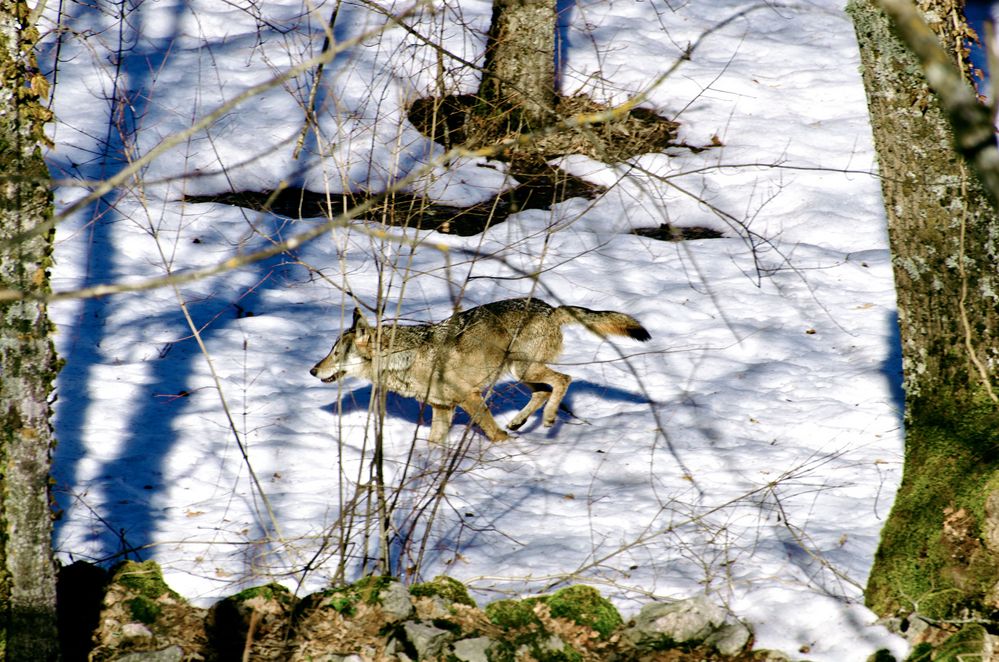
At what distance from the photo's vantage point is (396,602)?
4.68 metres

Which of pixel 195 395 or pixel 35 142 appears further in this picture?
pixel 195 395

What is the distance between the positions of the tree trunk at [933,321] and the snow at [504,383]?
15.7 inches

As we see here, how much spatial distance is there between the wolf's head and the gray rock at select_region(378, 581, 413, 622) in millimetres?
2625

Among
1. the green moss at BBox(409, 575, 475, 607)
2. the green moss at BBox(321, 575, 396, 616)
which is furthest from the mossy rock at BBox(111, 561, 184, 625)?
the green moss at BBox(409, 575, 475, 607)

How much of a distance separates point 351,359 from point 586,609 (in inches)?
125

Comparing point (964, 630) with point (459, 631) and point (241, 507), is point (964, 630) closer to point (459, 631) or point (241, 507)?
point (459, 631)

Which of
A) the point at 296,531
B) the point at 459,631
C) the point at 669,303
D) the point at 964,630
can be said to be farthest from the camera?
the point at 669,303

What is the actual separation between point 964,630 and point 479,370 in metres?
3.96

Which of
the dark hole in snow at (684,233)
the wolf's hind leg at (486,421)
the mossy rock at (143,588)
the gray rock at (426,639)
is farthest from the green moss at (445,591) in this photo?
the dark hole in snow at (684,233)

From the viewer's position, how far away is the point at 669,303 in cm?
903

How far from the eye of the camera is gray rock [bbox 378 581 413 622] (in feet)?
15.3

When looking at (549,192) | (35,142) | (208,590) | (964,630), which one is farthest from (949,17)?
(549,192)

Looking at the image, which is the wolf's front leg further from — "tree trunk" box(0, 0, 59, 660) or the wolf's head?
"tree trunk" box(0, 0, 59, 660)

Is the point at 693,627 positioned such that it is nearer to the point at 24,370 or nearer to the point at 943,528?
the point at 943,528
